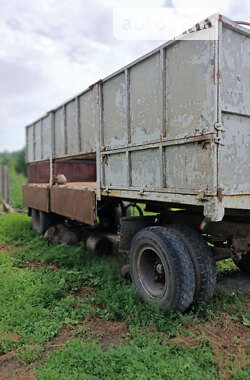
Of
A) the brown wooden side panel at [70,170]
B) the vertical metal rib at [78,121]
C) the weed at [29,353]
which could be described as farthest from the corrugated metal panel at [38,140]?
the weed at [29,353]

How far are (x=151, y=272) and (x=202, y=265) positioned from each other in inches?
31.6

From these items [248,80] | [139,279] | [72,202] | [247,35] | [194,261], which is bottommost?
[139,279]

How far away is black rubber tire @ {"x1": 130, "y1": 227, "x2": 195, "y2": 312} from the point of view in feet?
11.0

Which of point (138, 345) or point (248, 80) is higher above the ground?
point (248, 80)

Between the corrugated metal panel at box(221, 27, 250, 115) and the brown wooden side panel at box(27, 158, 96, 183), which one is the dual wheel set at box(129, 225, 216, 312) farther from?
the brown wooden side panel at box(27, 158, 96, 183)

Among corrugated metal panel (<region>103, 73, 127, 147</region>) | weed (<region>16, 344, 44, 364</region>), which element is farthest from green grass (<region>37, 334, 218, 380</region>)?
corrugated metal panel (<region>103, 73, 127, 147</region>)

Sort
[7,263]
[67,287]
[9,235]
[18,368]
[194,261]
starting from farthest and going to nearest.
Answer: [9,235] → [7,263] → [67,287] → [194,261] → [18,368]

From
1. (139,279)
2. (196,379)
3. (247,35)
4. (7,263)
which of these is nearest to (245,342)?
(196,379)

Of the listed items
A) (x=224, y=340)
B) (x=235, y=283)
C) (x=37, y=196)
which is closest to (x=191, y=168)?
(x=224, y=340)

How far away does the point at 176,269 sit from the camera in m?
3.37

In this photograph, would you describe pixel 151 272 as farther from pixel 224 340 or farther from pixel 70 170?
pixel 70 170

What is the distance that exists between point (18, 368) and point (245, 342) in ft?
6.92

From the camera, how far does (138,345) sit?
2.97 meters

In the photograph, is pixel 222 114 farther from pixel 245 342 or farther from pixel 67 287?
pixel 67 287
